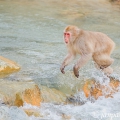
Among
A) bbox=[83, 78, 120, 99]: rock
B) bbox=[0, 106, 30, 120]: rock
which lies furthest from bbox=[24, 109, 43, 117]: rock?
bbox=[83, 78, 120, 99]: rock

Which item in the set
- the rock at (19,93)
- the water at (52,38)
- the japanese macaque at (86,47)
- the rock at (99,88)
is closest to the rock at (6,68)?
the water at (52,38)

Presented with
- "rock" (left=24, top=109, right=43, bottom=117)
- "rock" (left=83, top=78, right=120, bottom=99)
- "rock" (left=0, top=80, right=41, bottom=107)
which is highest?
"rock" (left=0, top=80, right=41, bottom=107)

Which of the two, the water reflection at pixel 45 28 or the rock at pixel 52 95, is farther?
the water reflection at pixel 45 28

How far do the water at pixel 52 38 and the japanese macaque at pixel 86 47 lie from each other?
50 centimetres

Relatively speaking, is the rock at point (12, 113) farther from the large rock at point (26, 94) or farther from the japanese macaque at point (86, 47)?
the japanese macaque at point (86, 47)

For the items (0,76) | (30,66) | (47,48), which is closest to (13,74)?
(0,76)

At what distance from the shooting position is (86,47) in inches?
247

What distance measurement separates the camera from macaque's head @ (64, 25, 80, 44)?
6047mm

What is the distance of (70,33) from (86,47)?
1.24 feet

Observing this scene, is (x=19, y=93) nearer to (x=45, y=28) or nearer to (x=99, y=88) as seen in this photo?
(x=99, y=88)

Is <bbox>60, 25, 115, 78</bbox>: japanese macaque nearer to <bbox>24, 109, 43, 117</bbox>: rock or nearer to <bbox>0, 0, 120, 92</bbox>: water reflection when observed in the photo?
<bbox>0, 0, 120, 92</bbox>: water reflection

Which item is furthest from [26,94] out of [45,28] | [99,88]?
[45,28]

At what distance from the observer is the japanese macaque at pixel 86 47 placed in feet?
20.3

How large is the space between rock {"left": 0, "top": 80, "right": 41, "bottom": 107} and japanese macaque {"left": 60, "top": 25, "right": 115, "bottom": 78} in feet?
2.22
